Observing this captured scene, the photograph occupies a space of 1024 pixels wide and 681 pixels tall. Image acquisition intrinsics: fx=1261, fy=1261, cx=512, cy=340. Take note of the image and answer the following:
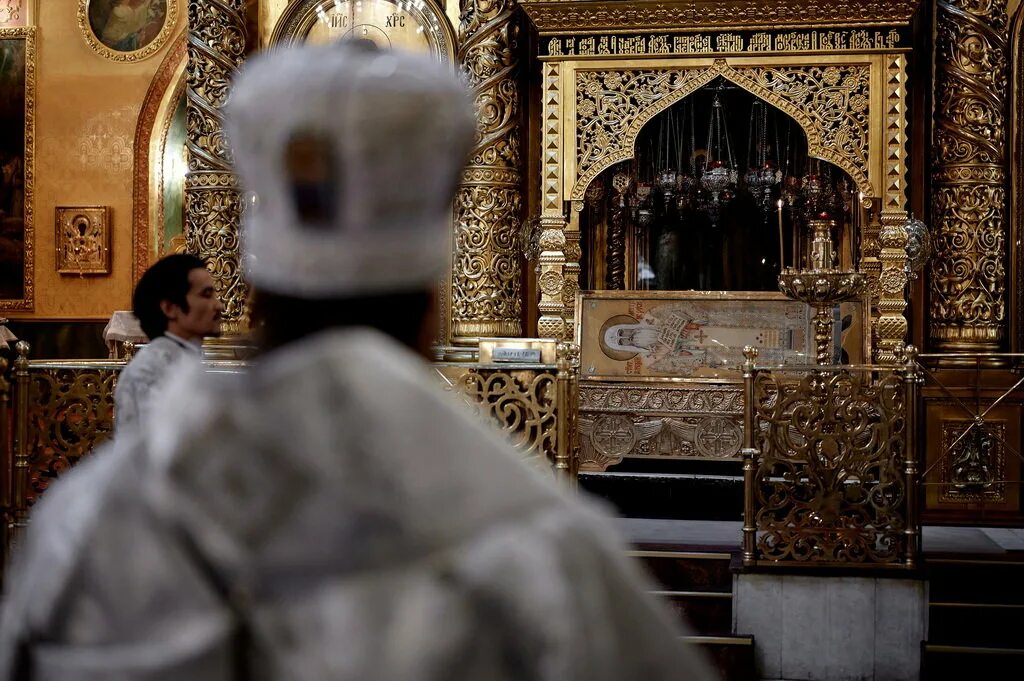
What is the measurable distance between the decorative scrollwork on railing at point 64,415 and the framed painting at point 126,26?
520 centimetres

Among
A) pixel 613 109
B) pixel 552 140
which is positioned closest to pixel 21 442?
pixel 552 140

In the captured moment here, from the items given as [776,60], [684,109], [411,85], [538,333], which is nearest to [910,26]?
[776,60]

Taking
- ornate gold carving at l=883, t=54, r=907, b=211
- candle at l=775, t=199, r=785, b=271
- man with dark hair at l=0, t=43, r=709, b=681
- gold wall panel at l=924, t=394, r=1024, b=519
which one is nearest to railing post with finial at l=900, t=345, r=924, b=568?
gold wall panel at l=924, t=394, r=1024, b=519

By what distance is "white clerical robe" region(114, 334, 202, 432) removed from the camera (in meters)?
3.62

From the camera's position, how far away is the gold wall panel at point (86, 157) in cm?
1045

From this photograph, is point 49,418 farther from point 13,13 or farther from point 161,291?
point 13,13

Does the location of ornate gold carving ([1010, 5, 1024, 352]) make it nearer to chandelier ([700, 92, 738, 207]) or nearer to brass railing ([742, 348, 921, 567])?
chandelier ([700, 92, 738, 207])

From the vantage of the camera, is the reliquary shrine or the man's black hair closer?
the man's black hair

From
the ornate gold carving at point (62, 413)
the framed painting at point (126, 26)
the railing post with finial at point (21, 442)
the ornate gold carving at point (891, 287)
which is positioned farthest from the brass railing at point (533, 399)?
the framed painting at point (126, 26)

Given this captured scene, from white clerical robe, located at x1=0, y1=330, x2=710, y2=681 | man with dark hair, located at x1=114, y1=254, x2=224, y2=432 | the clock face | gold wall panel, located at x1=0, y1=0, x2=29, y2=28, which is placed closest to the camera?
white clerical robe, located at x1=0, y1=330, x2=710, y2=681

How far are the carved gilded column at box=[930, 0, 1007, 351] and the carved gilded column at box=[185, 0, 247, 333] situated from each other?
4495mm

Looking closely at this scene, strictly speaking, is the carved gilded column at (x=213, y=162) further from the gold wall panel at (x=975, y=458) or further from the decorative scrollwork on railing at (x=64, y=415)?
the gold wall panel at (x=975, y=458)

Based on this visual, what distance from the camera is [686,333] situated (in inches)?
318

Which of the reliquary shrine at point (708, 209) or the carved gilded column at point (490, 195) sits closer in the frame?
the reliquary shrine at point (708, 209)
